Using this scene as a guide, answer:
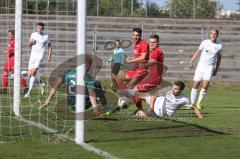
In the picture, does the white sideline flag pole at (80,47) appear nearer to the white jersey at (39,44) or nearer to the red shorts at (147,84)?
the red shorts at (147,84)

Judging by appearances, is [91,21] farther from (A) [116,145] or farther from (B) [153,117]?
(A) [116,145]

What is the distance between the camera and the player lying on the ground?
597 inches

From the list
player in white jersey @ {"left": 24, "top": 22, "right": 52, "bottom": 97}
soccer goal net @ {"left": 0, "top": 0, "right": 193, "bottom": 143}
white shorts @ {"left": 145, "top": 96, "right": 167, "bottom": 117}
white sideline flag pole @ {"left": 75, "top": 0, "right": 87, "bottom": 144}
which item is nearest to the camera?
white sideline flag pole @ {"left": 75, "top": 0, "right": 87, "bottom": 144}

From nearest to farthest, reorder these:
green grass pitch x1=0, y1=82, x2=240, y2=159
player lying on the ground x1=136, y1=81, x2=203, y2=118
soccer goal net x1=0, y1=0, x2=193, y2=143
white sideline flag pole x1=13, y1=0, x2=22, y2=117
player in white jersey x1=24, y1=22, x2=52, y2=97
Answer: green grass pitch x1=0, y1=82, x2=240, y2=159, soccer goal net x1=0, y1=0, x2=193, y2=143, white sideline flag pole x1=13, y1=0, x2=22, y2=117, player lying on the ground x1=136, y1=81, x2=203, y2=118, player in white jersey x1=24, y1=22, x2=52, y2=97

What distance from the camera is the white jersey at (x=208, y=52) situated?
58.7 feet

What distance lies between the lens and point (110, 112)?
51.4 feet

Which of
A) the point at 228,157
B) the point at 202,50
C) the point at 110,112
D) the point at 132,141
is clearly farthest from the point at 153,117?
the point at 228,157

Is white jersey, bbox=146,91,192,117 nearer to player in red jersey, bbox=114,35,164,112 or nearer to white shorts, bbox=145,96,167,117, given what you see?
white shorts, bbox=145,96,167,117

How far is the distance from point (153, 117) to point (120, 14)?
31164 mm

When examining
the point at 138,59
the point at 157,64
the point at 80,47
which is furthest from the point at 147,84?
the point at 80,47

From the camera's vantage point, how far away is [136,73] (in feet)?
52.7

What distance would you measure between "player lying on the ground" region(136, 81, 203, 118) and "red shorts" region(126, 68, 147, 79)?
2.02ft

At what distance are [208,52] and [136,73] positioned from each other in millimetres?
2705

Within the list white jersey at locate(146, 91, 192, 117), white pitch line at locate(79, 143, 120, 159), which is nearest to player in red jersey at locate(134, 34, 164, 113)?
white jersey at locate(146, 91, 192, 117)
